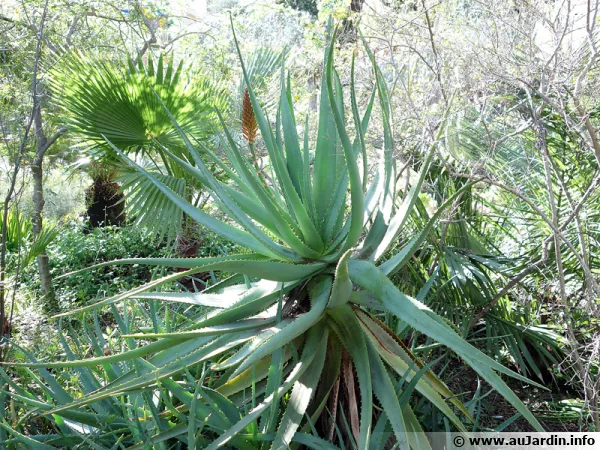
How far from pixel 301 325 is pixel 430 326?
44cm

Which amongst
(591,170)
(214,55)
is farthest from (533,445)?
(214,55)

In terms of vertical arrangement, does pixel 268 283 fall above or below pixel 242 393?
above

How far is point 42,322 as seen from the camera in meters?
4.29

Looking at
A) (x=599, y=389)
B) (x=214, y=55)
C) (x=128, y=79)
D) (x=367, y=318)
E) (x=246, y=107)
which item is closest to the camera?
(x=367, y=318)

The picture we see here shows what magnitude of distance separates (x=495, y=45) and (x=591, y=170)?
789mm

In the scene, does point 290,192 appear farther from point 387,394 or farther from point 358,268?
point 387,394

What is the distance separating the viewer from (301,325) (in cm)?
186

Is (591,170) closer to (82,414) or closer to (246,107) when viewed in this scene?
(246,107)

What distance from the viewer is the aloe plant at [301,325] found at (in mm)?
1742

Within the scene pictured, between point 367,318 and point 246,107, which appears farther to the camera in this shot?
point 246,107

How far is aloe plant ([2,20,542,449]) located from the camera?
1742mm
